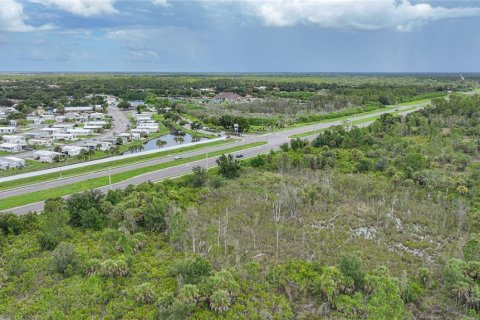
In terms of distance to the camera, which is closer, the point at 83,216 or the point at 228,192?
the point at 83,216

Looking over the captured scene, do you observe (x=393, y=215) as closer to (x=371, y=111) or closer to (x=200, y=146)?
(x=200, y=146)

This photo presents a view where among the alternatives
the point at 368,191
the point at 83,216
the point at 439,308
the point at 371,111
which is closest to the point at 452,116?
the point at 371,111

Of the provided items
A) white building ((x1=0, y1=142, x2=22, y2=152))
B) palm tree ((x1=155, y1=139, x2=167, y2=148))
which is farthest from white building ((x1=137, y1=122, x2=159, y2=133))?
white building ((x1=0, y1=142, x2=22, y2=152))

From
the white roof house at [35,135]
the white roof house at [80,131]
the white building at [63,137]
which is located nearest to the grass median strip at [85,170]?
the white building at [63,137]

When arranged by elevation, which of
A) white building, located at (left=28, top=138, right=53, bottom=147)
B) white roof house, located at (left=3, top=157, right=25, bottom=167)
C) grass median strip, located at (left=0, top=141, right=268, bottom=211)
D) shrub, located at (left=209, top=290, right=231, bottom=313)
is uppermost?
shrub, located at (left=209, top=290, right=231, bottom=313)

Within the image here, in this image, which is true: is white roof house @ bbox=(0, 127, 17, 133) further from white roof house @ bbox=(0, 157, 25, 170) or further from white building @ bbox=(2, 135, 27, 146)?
white roof house @ bbox=(0, 157, 25, 170)

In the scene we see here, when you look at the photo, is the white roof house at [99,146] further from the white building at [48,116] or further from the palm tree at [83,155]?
the white building at [48,116]

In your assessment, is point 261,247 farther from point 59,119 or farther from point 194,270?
point 59,119

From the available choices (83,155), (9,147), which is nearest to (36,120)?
(9,147)
